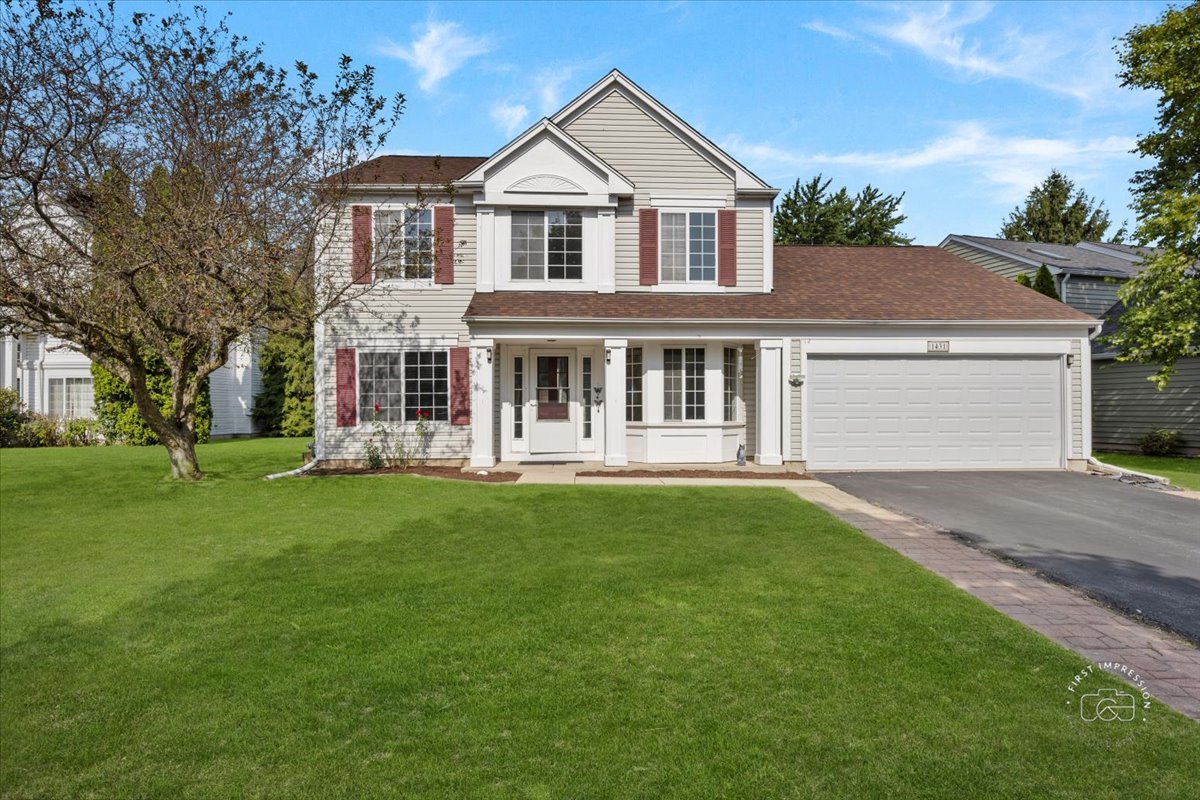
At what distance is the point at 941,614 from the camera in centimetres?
538

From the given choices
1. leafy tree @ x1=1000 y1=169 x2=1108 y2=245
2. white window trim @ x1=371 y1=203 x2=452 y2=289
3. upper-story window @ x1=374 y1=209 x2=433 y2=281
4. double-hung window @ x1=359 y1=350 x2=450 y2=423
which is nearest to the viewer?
upper-story window @ x1=374 y1=209 x2=433 y2=281

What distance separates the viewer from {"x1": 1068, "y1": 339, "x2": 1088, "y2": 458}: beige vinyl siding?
1484 cm

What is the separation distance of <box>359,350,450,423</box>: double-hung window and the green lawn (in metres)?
14.4

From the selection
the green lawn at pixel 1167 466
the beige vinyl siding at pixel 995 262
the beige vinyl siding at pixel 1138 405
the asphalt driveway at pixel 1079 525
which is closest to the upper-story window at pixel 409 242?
the asphalt driveway at pixel 1079 525

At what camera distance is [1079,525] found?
9.18 metres

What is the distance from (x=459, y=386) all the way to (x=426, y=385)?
73cm

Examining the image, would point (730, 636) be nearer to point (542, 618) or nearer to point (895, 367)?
point (542, 618)

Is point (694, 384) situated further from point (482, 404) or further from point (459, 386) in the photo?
point (459, 386)

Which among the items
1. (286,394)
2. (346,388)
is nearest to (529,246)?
(346,388)

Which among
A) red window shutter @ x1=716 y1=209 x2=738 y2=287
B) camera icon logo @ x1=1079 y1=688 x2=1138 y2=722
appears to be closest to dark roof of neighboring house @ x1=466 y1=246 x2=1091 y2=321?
red window shutter @ x1=716 y1=209 x2=738 y2=287

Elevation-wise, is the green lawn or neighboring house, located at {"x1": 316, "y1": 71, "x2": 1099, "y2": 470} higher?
neighboring house, located at {"x1": 316, "y1": 71, "x2": 1099, "y2": 470}

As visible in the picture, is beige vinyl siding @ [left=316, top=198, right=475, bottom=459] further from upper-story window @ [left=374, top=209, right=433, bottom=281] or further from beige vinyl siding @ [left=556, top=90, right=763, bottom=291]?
beige vinyl siding @ [left=556, top=90, right=763, bottom=291]

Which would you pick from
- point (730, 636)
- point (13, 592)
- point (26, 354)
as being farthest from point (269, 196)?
point (26, 354)

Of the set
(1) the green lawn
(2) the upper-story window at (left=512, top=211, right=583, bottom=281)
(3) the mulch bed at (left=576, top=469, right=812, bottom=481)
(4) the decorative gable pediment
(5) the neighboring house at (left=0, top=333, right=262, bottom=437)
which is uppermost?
(4) the decorative gable pediment
